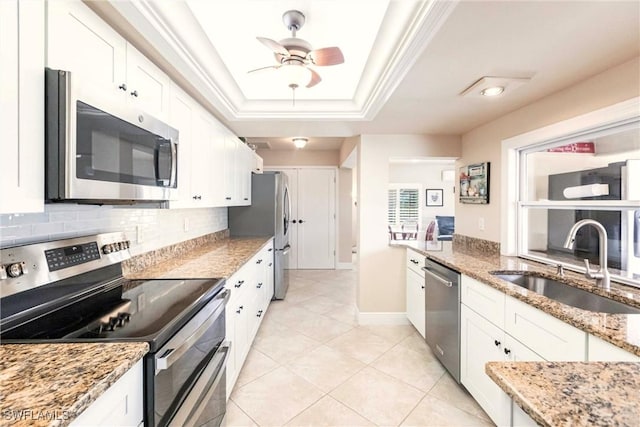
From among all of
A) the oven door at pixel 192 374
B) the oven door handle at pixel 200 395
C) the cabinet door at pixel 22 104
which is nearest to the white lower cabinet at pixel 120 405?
the oven door at pixel 192 374

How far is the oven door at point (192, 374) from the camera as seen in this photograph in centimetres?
95

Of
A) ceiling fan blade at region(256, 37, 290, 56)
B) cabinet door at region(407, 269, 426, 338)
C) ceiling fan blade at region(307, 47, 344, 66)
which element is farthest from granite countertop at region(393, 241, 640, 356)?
ceiling fan blade at region(256, 37, 290, 56)

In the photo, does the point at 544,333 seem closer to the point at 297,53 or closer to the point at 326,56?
the point at 326,56

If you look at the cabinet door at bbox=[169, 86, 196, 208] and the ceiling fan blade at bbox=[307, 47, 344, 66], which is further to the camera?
the cabinet door at bbox=[169, 86, 196, 208]

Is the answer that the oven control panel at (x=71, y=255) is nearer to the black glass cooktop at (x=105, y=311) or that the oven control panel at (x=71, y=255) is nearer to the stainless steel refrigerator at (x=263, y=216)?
the black glass cooktop at (x=105, y=311)

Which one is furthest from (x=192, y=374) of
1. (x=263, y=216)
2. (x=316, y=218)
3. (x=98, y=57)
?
(x=316, y=218)

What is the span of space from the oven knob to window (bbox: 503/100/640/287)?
2.79 metres

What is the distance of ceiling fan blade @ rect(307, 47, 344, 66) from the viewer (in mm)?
1707

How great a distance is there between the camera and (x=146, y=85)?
4.98 feet

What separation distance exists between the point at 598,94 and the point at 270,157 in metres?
4.71

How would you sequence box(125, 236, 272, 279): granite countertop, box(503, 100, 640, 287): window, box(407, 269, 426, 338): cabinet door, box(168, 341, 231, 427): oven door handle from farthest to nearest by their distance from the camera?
box(407, 269, 426, 338): cabinet door
box(125, 236, 272, 279): granite countertop
box(503, 100, 640, 287): window
box(168, 341, 231, 427): oven door handle

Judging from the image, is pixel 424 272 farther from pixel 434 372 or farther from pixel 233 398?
pixel 233 398

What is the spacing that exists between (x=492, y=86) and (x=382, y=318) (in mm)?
2431

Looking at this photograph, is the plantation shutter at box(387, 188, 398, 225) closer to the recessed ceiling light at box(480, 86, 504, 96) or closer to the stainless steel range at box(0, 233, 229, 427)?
the recessed ceiling light at box(480, 86, 504, 96)
